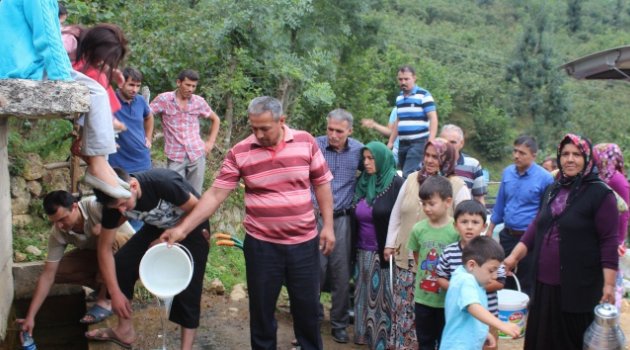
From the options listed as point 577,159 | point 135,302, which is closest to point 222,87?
point 135,302

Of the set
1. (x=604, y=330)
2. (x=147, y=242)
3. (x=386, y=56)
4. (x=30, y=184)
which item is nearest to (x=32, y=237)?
(x=30, y=184)

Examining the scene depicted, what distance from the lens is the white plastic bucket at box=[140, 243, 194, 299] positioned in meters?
4.03

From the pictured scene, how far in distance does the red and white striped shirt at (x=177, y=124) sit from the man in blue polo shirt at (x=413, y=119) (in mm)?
2065

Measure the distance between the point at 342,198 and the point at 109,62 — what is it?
7.12ft

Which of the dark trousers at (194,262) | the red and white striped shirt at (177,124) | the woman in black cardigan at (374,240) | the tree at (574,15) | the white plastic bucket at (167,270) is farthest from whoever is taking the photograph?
the tree at (574,15)

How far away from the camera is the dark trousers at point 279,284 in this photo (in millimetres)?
3998

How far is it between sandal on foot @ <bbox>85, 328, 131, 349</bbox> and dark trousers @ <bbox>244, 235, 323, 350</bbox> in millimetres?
1052

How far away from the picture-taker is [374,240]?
5160mm

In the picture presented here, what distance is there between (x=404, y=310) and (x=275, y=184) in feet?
4.63

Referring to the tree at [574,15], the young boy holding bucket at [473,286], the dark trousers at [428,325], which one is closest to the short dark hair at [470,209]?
the young boy holding bucket at [473,286]

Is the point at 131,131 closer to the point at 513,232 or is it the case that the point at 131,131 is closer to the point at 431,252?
the point at 431,252

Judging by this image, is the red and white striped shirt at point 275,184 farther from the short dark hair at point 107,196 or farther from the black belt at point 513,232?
the black belt at point 513,232

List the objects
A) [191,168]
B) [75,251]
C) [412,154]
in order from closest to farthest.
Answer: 1. [75,251]
2. [191,168]
3. [412,154]

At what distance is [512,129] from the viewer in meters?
32.8
